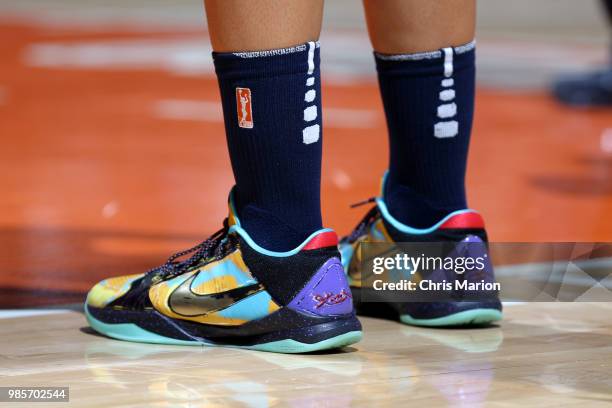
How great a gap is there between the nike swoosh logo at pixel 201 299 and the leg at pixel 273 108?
0.06 metres

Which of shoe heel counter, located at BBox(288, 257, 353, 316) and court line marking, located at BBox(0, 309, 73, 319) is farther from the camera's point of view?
court line marking, located at BBox(0, 309, 73, 319)

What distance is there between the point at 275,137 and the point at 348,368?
28 centimetres

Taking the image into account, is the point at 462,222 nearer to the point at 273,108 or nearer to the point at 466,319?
the point at 466,319

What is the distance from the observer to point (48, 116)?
385 centimetres

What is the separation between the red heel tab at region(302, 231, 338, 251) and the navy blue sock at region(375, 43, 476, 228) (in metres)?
0.22

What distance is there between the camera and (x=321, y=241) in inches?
54.2

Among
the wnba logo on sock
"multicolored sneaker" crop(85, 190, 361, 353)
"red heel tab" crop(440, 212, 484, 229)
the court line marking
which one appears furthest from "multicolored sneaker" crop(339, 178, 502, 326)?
the court line marking

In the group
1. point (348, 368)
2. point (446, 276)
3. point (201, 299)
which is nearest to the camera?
point (348, 368)

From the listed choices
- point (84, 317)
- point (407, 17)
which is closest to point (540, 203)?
point (407, 17)

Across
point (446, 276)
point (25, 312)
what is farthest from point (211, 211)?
point (446, 276)

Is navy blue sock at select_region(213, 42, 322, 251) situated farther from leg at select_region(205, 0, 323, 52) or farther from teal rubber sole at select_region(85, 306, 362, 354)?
teal rubber sole at select_region(85, 306, 362, 354)

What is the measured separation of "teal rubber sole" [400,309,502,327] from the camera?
150cm

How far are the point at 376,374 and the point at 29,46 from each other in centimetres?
574

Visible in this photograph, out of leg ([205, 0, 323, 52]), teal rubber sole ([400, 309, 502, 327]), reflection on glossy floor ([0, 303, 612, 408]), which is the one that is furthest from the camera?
teal rubber sole ([400, 309, 502, 327])
